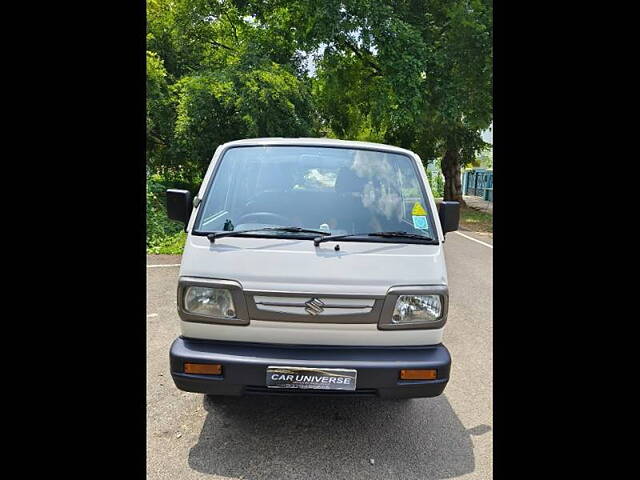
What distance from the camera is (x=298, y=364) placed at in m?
2.66

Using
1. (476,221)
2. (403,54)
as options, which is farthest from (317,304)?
(476,221)

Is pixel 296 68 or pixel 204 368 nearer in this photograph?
pixel 204 368

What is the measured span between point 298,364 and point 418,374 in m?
0.73

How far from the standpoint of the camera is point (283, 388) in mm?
2660

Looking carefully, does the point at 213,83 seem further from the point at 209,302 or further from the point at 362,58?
the point at 209,302

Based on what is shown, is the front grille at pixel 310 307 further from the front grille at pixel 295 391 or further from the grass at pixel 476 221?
the grass at pixel 476 221

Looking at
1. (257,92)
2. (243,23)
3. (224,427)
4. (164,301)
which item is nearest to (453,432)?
(224,427)

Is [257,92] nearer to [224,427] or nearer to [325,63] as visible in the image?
[325,63]

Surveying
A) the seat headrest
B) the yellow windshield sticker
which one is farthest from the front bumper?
the seat headrest

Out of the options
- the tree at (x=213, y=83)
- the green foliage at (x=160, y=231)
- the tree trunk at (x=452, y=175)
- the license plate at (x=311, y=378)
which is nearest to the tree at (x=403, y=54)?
the tree at (x=213, y=83)

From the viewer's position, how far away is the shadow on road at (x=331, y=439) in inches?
109

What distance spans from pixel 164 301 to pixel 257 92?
8.47 meters

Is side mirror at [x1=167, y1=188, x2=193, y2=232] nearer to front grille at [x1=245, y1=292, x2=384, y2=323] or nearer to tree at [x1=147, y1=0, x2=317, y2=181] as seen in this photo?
front grille at [x1=245, y1=292, x2=384, y2=323]

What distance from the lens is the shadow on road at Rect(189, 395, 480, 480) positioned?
2.76 m
